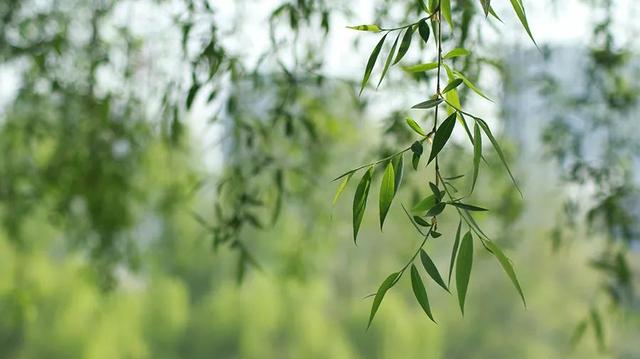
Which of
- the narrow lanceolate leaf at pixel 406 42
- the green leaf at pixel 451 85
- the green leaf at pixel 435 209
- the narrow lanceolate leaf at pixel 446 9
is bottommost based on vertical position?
the green leaf at pixel 435 209

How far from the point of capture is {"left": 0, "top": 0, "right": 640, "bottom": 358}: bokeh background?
4.96 ft

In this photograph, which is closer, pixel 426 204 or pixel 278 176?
pixel 426 204

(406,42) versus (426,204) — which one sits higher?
(406,42)

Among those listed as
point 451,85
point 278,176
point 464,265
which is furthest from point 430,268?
point 278,176

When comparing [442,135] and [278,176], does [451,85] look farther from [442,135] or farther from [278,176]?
[278,176]

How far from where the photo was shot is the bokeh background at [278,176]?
151 cm

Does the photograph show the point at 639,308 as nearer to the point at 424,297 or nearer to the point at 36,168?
the point at 36,168

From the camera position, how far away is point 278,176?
127cm

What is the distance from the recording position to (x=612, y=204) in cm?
160

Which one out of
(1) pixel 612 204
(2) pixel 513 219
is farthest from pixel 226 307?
(1) pixel 612 204

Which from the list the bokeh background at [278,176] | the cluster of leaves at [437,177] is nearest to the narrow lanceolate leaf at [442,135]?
the cluster of leaves at [437,177]

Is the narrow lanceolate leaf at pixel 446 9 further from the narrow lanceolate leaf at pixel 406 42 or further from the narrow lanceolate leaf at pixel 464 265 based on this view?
the narrow lanceolate leaf at pixel 464 265

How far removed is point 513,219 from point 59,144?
1.13 m

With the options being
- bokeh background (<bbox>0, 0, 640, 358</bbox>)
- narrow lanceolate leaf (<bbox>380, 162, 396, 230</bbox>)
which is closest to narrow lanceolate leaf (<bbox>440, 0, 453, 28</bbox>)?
narrow lanceolate leaf (<bbox>380, 162, 396, 230</bbox>)
